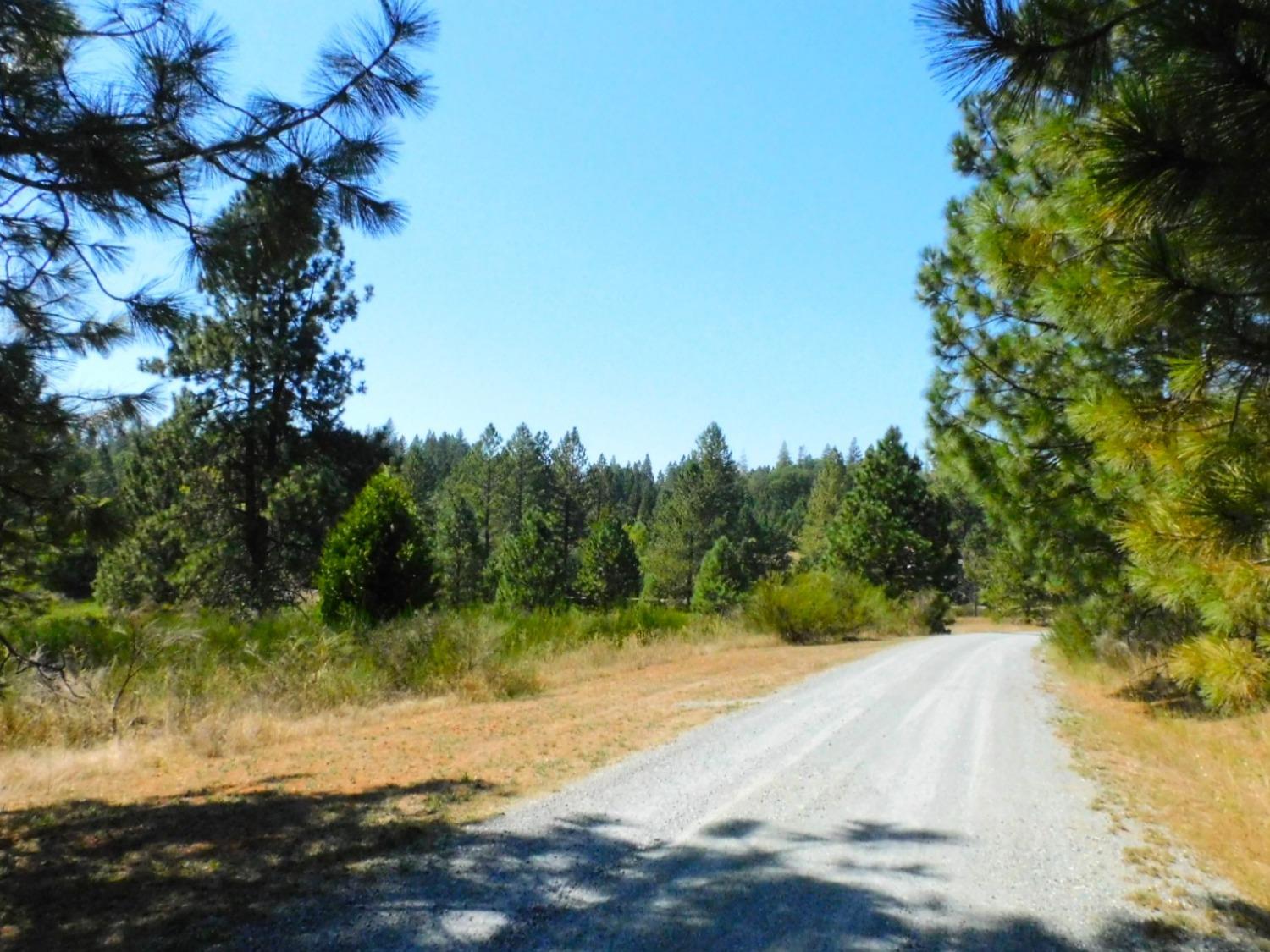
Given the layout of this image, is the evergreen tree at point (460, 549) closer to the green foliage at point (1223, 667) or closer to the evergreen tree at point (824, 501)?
the evergreen tree at point (824, 501)

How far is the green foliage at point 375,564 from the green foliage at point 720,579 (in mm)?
22973

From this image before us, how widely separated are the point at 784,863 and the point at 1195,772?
4739mm

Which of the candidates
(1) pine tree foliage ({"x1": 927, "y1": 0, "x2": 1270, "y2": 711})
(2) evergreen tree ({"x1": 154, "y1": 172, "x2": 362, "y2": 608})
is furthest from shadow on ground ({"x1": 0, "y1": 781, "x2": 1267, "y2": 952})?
(2) evergreen tree ({"x1": 154, "y1": 172, "x2": 362, "y2": 608})

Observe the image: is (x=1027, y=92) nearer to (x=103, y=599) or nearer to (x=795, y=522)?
(x=103, y=599)

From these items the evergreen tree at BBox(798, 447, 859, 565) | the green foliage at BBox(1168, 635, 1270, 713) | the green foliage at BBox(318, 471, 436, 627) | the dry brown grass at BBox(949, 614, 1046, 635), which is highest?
the evergreen tree at BBox(798, 447, 859, 565)

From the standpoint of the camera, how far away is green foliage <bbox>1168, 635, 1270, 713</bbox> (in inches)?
209

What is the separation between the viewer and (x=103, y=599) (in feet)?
79.1

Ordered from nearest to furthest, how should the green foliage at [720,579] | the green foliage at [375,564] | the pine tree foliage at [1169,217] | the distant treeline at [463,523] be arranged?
the pine tree foliage at [1169,217] → the green foliage at [375,564] → the distant treeline at [463,523] → the green foliage at [720,579]

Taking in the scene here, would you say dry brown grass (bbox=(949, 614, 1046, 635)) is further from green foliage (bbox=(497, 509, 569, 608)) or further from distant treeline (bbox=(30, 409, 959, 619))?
green foliage (bbox=(497, 509, 569, 608))

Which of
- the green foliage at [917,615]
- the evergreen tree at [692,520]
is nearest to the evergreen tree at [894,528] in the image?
the green foliage at [917,615]

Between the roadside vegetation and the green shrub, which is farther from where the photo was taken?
the green shrub

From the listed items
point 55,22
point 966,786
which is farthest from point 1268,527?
point 55,22

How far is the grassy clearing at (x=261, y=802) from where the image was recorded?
4141mm

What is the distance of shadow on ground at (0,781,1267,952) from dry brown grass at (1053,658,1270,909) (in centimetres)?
152
